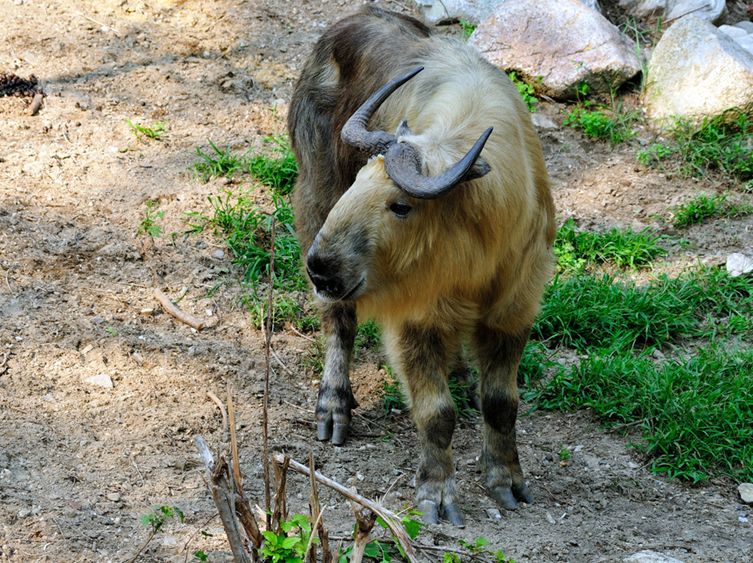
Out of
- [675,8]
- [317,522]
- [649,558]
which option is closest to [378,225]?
[317,522]

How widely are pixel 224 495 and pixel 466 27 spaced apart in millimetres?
6350

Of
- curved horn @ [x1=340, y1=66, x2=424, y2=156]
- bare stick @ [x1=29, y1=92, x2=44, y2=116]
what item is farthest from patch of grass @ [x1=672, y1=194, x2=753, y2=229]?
bare stick @ [x1=29, y1=92, x2=44, y2=116]

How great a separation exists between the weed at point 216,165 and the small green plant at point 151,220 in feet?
1.52

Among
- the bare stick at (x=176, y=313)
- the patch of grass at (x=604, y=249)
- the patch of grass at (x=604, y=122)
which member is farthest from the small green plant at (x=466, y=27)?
the bare stick at (x=176, y=313)

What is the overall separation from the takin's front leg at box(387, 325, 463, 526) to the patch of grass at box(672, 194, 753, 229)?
3.22m

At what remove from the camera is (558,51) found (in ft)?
27.0

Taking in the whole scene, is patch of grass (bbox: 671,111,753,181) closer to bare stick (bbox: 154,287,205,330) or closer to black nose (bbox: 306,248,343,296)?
bare stick (bbox: 154,287,205,330)

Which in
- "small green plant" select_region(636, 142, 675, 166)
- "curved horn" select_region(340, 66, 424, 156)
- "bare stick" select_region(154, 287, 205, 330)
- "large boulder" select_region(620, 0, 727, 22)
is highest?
"curved horn" select_region(340, 66, 424, 156)

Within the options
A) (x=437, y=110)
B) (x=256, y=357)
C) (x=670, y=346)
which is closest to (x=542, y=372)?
(x=670, y=346)

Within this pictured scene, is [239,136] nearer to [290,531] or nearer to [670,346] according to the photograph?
[670,346]

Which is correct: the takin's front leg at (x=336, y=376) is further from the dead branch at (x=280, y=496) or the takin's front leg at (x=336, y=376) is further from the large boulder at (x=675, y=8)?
the large boulder at (x=675, y=8)

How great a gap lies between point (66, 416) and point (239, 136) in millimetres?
3216

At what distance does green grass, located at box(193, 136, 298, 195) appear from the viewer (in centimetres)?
728

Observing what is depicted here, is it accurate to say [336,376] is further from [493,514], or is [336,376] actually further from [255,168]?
[255,168]
